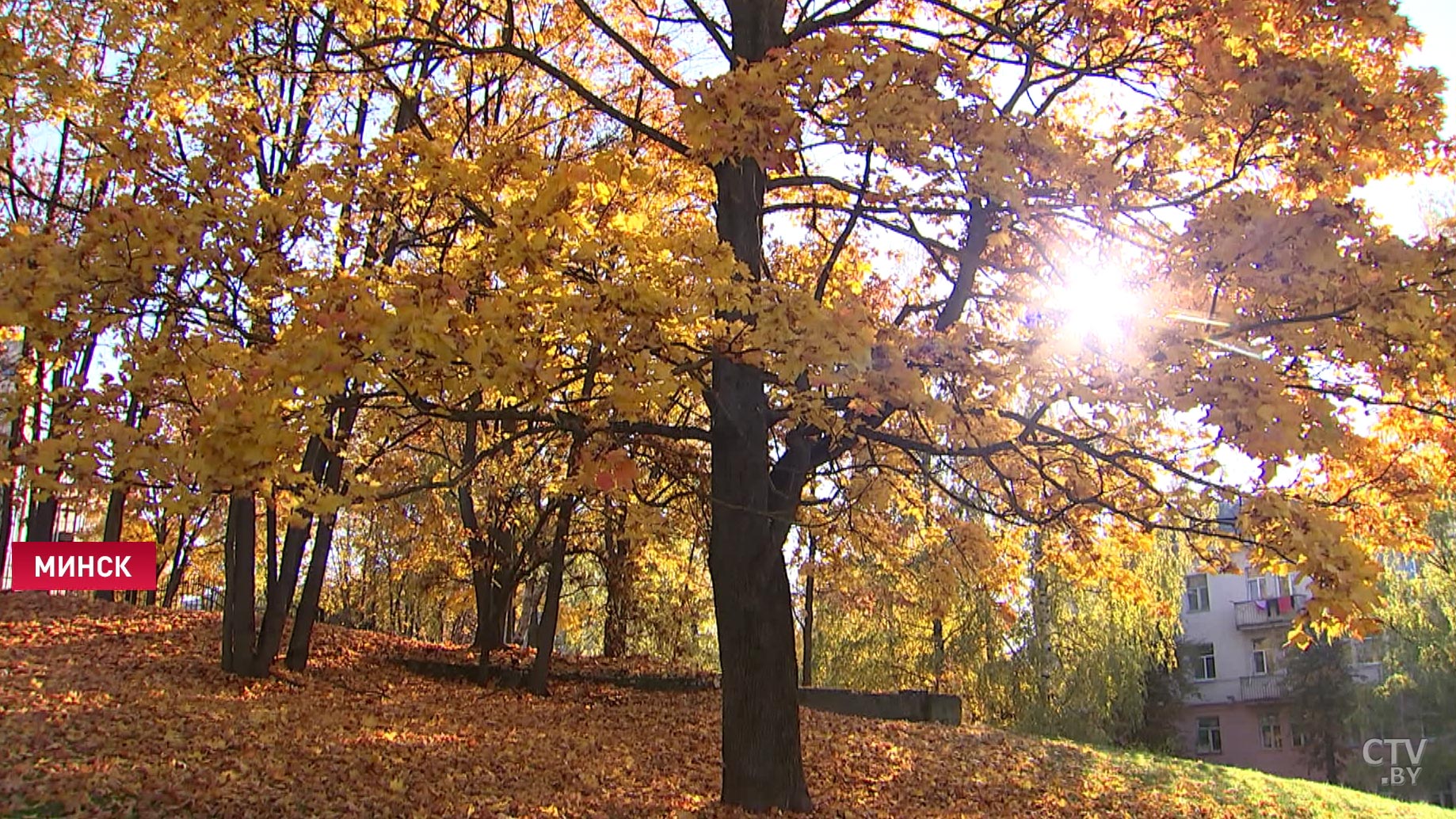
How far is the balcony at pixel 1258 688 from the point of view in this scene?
28.4 m

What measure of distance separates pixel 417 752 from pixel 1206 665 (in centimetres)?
3070

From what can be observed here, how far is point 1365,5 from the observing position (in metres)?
4.90

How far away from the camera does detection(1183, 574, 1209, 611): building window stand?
32.2m

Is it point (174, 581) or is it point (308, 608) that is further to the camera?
point (174, 581)

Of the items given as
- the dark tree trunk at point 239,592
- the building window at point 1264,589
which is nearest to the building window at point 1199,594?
the building window at point 1264,589

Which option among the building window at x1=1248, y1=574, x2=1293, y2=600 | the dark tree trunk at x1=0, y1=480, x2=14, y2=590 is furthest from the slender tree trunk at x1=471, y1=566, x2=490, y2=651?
the building window at x1=1248, y1=574, x2=1293, y2=600

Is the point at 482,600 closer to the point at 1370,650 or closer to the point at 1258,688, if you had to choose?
the point at 1370,650

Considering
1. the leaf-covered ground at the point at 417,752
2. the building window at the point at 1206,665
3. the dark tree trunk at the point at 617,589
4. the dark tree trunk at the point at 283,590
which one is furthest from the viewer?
the building window at the point at 1206,665

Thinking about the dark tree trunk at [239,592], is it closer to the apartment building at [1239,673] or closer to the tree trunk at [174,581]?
the tree trunk at [174,581]

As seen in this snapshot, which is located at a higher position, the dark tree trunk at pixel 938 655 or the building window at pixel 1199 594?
the building window at pixel 1199 594

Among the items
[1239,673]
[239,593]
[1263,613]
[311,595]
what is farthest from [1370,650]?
[239,593]

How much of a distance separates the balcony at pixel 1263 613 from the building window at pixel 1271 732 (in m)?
2.71

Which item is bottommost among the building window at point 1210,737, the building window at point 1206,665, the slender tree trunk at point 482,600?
the building window at point 1210,737

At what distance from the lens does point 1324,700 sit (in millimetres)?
24094
